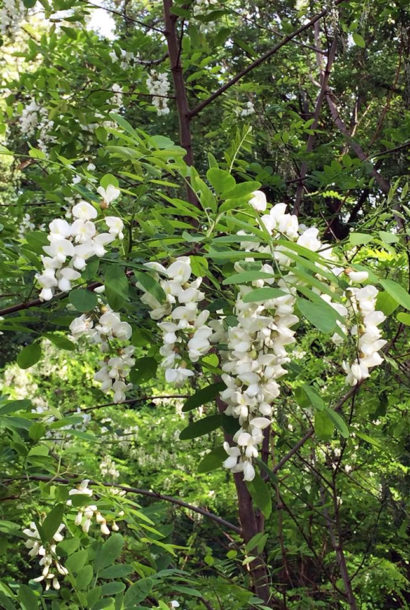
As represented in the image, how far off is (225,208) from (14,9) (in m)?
2.38

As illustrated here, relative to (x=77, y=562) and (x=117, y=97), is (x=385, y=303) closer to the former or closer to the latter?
A: (x=77, y=562)

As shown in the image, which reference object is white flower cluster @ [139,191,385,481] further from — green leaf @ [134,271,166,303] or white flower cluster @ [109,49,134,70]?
white flower cluster @ [109,49,134,70]

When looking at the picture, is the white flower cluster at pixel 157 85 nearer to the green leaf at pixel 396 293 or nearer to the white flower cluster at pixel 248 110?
the white flower cluster at pixel 248 110

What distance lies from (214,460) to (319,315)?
1.37 ft

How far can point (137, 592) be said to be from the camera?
1.49 metres

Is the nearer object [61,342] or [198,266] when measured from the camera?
[198,266]

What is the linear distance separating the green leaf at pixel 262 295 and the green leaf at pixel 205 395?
32 cm

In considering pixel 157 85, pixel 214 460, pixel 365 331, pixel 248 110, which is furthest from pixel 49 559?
pixel 157 85

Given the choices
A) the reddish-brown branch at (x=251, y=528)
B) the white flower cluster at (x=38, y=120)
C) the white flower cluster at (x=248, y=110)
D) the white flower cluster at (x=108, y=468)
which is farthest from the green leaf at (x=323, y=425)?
Result: the white flower cluster at (x=108, y=468)

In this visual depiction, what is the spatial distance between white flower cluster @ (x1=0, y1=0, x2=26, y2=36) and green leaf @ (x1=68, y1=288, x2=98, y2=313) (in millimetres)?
2304

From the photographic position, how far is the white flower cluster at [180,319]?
3.76 ft

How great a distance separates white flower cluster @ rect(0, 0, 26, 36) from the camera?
10.0ft

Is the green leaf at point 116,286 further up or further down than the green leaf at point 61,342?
further up

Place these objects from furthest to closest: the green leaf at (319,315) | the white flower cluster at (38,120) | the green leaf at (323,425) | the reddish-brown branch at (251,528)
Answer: the white flower cluster at (38,120) < the reddish-brown branch at (251,528) < the green leaf at (323,425) < the green leaf at (319,315)
